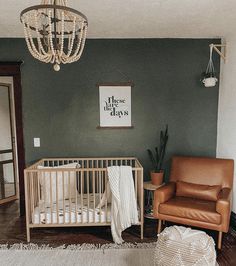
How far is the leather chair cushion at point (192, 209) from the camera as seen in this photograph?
2227mm

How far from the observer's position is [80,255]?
2188 mm

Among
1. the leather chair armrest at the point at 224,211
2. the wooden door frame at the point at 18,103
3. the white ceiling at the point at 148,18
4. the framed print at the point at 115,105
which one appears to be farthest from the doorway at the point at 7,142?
the leather chair armrest at the point at 224,211

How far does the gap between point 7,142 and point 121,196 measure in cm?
242

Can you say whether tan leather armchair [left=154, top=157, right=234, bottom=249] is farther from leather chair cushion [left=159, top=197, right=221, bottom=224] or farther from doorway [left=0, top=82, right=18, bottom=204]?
doorway [left=0, top=82, right=18, bottom=204]

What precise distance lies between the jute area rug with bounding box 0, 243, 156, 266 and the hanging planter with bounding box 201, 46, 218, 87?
206cm

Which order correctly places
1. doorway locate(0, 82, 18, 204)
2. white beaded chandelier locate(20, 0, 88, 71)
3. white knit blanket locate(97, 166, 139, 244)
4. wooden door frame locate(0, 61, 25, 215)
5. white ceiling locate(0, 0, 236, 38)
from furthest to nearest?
1. doorway locate(0, 82, 18, 204)
2. wooden door frame locate(0, 61, 25, 215)
3. white knit blanket locate(97, 166, 139, 244)
4. white ceiling locate(0, 0, 236, 38)
5. white beaded chandelier locate(20, 0, 88, 71)

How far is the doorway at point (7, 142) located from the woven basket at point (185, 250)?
2.88 m

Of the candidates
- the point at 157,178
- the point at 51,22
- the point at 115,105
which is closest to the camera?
the point at 51,22

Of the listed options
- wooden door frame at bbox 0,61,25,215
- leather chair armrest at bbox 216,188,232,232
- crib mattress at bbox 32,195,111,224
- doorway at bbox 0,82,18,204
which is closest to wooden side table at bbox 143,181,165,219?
crib mattress at bbox 32,195,111,224

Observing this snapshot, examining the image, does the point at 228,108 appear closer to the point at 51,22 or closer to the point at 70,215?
the point at 70,215

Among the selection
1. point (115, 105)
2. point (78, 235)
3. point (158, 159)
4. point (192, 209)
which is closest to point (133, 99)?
point (115, 105)

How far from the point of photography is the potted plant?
112 inches

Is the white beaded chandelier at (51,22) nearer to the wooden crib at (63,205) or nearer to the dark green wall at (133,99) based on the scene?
the wooden crib at (63,205)

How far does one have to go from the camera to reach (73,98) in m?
3.09
